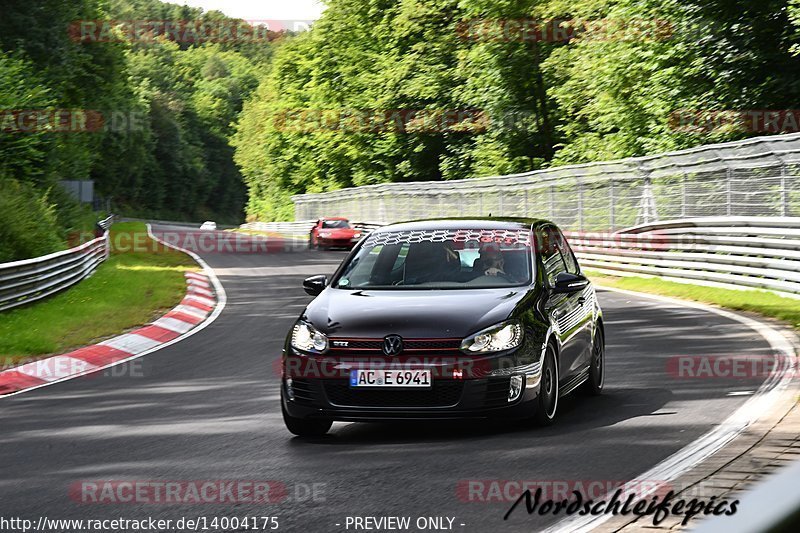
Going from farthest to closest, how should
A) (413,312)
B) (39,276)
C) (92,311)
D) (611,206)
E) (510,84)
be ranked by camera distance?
1. (510,84)
2. (611,206)
3. (39,276)
4. (92,311)
5. (413,312)

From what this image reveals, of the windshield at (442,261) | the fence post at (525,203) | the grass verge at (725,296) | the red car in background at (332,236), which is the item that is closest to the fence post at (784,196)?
the grass verge at (725,296)

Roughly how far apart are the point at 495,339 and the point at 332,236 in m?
37.4

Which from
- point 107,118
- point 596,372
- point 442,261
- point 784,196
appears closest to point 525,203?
point 784,196

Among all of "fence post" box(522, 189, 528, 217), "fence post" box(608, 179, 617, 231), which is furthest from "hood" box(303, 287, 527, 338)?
"fence post" box(522, 189, 528, 217)

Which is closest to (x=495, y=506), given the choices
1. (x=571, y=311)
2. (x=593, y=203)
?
(x=571, y=311)

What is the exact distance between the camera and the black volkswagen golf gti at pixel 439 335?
7363 millimetres

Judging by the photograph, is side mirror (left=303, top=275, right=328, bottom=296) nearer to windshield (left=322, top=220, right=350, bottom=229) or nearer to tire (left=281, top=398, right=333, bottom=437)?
tire (left=281, top=398, right=333, bottom=437)

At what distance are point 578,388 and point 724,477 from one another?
3.57 m

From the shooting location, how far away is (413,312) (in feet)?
25.2

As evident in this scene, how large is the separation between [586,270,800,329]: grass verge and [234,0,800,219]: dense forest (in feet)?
30.2

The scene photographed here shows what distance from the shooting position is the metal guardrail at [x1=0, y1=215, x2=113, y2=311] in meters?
18.7

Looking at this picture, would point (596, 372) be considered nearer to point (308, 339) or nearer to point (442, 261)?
point (442, 261)

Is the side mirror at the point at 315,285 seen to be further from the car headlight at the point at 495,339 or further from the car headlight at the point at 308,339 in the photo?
the car headlight at the point at 495,339

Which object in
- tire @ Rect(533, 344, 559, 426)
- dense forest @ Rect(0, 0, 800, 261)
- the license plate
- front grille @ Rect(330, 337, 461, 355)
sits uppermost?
dense forest @ Rect(0, 0, 800, 261)
